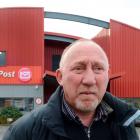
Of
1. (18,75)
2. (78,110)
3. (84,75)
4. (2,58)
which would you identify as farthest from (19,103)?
Answer: (84,75)

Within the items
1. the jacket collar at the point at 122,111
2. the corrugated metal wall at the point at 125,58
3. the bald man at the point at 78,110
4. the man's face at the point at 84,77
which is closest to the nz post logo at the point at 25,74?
the corrugated metal wall at the point at 125,58

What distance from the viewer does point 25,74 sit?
31719 millimetres

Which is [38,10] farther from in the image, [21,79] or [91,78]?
[91,78]

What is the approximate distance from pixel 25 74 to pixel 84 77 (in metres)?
29.4

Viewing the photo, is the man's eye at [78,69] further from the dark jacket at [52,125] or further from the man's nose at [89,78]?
the dark jacket at [52,125]

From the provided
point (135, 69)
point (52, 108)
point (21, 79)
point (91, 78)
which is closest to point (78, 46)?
point (91, 78)

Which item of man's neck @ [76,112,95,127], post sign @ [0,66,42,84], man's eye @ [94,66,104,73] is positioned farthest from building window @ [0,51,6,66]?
man's eye @ [94,66,104,73]

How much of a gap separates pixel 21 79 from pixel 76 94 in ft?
95.7

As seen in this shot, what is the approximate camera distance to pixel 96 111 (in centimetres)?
269

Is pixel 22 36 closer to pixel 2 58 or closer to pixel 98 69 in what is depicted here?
pixel 2 58

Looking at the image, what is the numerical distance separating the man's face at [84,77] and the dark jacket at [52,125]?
12 centimetres

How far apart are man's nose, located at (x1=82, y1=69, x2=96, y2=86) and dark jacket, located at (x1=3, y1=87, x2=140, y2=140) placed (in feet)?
0.85

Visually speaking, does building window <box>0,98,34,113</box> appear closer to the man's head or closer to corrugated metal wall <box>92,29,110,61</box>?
corrugated metal wall <box>92,29,110,61</box>

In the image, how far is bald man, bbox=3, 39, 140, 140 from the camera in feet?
8.18
